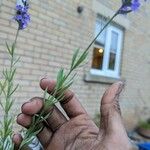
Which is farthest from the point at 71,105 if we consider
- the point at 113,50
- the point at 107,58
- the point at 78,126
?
the point at 113,50

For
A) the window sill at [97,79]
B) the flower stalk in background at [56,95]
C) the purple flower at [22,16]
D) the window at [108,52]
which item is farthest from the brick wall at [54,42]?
the flower stalk in background at [56,95]

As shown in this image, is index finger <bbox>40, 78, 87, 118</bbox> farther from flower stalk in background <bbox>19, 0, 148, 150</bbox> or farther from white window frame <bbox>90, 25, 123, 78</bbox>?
white window frame <bbox>90, 25, 123, 78</bbox>

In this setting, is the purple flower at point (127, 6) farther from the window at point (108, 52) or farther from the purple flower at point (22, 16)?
the window at point (108, 52)

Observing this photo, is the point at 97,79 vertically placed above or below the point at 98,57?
below

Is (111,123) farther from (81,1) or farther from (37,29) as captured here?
(81,1)

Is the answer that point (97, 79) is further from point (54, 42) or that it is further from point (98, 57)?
point (54, 42)

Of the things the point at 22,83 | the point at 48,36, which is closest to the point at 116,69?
the point at 48,36
